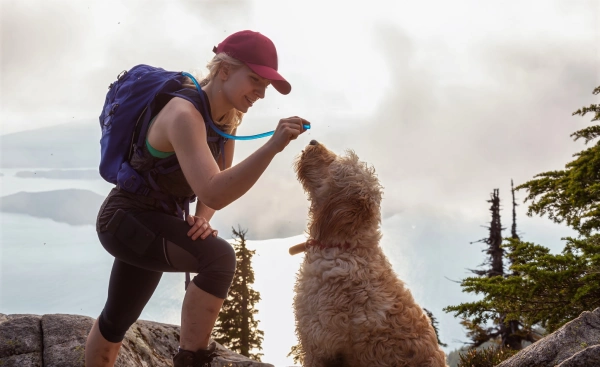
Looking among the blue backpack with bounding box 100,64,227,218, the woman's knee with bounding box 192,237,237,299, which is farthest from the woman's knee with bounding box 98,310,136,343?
the blue backpack with bounding box 100,64,227,218

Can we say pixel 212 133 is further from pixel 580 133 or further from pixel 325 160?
pixel 580 133

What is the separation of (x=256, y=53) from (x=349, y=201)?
58.6 inches

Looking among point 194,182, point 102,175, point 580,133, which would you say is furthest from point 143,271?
point 580,133

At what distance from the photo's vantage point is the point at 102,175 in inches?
191

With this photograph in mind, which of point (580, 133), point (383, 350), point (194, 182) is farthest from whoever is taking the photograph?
point (580, 133)

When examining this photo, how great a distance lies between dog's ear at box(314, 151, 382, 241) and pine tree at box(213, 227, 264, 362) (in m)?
14.0

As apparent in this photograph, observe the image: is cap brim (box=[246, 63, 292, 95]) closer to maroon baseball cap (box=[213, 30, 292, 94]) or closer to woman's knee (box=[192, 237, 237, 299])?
maroon baseball cap (box=[213, 30, 292, 94])

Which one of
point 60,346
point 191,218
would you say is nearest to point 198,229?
point 191,218

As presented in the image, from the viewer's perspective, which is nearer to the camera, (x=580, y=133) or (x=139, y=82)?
(x=139, y=82)

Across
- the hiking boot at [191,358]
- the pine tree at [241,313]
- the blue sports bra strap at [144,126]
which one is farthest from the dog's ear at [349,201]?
the pine tree at [241,313]

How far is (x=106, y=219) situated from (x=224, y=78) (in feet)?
4.87

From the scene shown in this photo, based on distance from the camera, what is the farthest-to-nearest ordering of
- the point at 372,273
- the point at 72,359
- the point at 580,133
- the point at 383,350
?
the point at 580,133 < the point at 72,359 < the point at 372,273 < the point at 383,350

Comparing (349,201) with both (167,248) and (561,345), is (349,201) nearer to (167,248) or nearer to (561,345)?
(167,248)

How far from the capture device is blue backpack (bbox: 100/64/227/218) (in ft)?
15.3
